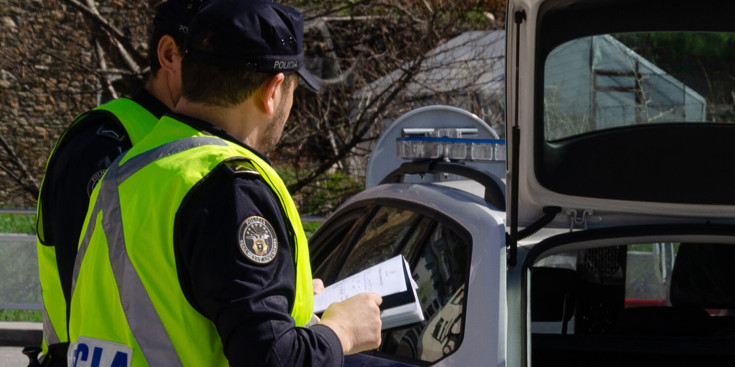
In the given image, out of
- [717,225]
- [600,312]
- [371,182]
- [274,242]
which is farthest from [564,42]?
[371,182]

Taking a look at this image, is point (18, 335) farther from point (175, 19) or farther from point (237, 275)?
point (237, 275)

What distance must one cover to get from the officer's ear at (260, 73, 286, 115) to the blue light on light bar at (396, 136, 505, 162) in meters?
1.59

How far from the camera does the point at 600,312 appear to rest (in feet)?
13.5

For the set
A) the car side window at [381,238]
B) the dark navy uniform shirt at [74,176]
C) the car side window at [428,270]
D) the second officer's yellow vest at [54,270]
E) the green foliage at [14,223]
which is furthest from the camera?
the green foliage at [14,223]

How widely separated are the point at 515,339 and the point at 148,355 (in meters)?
1.13

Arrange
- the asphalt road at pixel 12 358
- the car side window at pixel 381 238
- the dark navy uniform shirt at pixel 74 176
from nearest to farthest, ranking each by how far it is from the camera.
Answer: the dark navy uniform shirt at pixel 74 176
the car side window at pixel 381 238
the asphalt road at pixel 12 358

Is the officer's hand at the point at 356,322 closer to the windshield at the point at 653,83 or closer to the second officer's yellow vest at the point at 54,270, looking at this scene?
the second officer's yellow vest at the point at 54,270

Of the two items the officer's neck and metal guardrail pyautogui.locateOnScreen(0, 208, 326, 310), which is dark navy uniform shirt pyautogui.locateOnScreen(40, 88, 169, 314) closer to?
the officer's neck

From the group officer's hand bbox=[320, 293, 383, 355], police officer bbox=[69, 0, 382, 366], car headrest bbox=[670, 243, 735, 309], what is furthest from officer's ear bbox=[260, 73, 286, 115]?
car headrest bbox=[670, 243, 735, 309]

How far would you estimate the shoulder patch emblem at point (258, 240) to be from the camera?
1.74 meters

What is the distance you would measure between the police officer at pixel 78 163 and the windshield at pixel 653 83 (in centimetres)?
120

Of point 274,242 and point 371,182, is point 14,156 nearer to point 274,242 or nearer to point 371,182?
point 371,182

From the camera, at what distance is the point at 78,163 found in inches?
96.8

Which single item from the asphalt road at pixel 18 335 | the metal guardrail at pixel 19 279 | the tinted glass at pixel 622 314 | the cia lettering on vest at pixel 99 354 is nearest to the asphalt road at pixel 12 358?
the asphalt road at pixel 18 335
